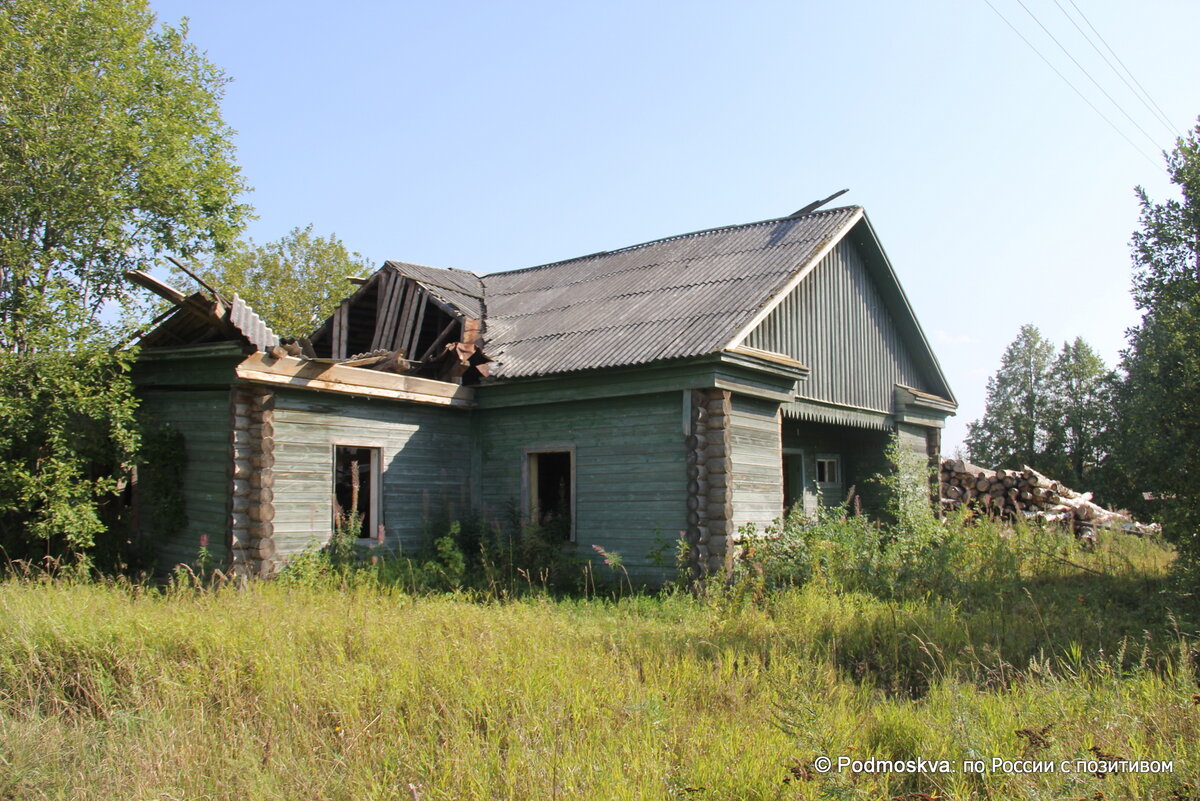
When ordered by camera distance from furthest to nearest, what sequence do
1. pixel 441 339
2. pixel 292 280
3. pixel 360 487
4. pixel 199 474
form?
pixel 292 280 → pixel 441 339 → pixel 360 487 → pixel 199 474

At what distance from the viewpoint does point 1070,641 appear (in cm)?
701

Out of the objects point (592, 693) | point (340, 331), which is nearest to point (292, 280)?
point (340, 331)

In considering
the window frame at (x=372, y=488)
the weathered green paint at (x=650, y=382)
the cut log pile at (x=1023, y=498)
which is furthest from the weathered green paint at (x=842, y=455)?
the window frame at (x=372, y=488)

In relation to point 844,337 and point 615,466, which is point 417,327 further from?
point 844,337

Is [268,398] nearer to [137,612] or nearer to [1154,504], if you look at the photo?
[137,612]

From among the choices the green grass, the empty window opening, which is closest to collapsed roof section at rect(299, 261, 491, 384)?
the green grass

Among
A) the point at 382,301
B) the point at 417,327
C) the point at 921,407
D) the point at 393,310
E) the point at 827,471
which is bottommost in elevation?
the point at 827,471

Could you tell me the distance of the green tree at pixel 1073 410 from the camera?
31.4m

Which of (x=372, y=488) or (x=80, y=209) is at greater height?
(x=80, y=209)

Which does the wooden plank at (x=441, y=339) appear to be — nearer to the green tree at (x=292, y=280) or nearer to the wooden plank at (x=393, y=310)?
the wooden plank at (x=393, y=310)

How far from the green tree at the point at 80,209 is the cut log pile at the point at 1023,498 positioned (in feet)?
51.5

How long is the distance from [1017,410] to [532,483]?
3016cm

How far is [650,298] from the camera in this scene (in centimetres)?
1353

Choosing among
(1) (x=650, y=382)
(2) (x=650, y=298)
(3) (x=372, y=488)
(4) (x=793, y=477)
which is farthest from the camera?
(4) (x=793, y=477)
